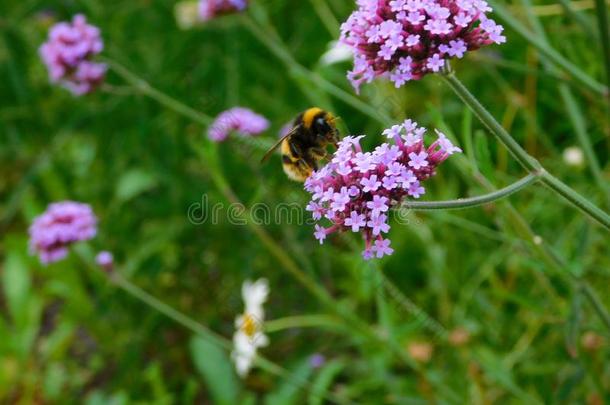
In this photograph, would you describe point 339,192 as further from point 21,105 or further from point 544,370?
point 21,105

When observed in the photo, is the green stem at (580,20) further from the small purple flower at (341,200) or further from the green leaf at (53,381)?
the green leaf at (53,381)

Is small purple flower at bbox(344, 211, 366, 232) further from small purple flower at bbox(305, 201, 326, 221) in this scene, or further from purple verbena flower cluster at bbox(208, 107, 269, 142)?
purple verbena flower cluster at bbox(208, 107, 269, 142)

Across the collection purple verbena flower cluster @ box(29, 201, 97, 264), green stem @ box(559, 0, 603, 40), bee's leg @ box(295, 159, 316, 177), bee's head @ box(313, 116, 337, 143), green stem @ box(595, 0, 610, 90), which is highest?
purple verbena flower cluster @ box(29, 201, 97, 264)

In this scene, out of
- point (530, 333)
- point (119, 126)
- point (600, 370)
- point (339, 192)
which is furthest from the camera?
point (119, 126)

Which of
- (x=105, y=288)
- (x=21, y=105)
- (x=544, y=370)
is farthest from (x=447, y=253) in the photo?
(x=21, y=105)
